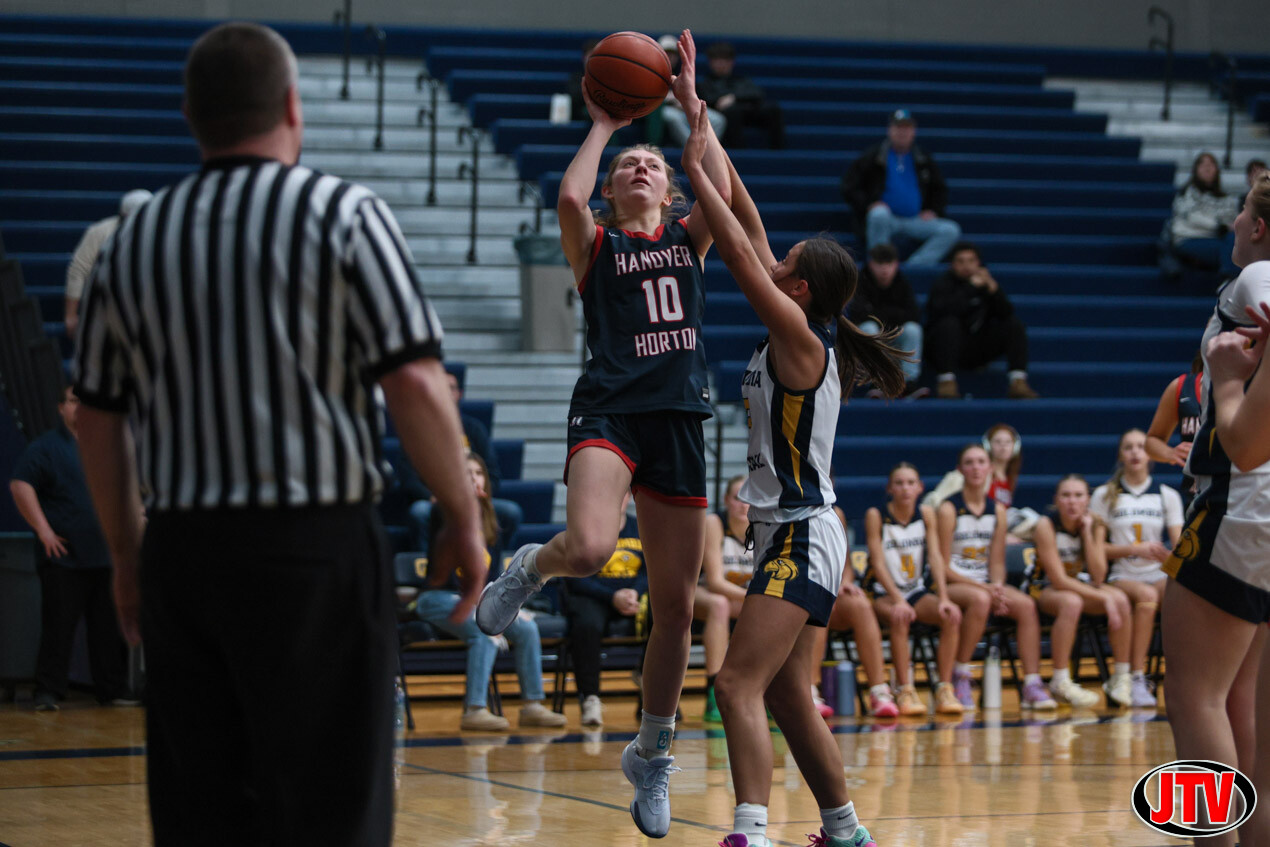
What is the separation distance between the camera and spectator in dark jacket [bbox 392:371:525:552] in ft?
26.9

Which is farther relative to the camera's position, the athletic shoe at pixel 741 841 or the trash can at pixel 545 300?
the trash can at pixel 545 300

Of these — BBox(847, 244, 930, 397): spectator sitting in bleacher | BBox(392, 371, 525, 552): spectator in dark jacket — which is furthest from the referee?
BBox(847, 244, 930, 397): spectator sitting in bleacher

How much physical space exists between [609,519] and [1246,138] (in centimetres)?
1249

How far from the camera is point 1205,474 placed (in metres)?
3.37

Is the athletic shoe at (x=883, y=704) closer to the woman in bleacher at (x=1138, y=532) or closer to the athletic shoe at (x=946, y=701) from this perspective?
the athletic shoe at (x=946, y=701)

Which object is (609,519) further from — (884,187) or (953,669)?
(884,187)

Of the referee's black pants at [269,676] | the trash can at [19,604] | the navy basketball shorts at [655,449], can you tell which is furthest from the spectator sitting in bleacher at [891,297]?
the referee's black pants at [269,676]

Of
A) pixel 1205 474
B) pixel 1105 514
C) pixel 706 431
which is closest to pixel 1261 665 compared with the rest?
pixel 1205 474

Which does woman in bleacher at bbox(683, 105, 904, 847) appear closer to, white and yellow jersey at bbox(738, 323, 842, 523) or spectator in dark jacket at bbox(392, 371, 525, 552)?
white and yellow jersey at bbox(738, 323, 842, 523)

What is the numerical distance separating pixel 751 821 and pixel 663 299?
1.46 meters

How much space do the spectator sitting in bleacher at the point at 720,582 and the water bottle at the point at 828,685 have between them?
61 cm

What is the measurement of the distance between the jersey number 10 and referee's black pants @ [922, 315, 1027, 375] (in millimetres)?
6709

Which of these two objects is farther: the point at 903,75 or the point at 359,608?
the point at 903,75

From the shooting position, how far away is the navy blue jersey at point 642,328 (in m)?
4.23
